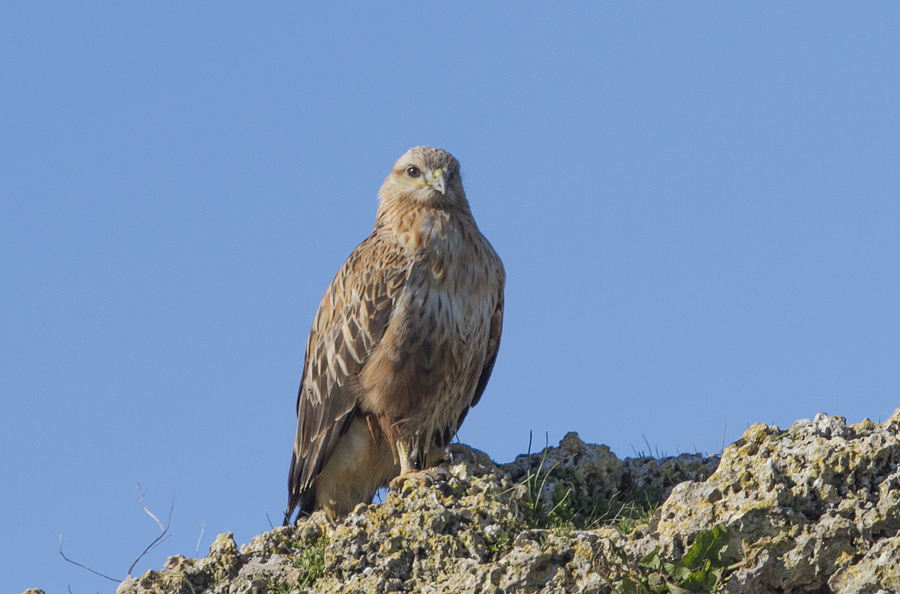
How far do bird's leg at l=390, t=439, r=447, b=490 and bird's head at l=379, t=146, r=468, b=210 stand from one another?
1.88 meters

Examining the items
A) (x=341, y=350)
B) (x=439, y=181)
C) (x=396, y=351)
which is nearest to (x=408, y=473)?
(x=396, y=351)

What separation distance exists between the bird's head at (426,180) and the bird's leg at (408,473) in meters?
1.88

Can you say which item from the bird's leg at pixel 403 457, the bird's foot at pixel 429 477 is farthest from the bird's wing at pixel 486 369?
the bird's foot at pixel 429 477

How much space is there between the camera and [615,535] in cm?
510

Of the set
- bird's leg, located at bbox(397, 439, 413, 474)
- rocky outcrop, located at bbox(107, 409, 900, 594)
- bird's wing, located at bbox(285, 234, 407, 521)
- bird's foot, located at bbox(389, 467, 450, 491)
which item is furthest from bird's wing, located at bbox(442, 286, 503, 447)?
rocky outcrop, located at bbox(107, 409, 900, 594)

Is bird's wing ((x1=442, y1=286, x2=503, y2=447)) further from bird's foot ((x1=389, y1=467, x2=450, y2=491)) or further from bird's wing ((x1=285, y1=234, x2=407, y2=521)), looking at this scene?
bird's foot ((x1=389, y1=467, x2=450, y2=491))

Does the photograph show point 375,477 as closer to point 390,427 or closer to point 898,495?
point 390,427

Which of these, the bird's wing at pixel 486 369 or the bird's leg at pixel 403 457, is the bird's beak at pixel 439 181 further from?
the bird's leg at pixel 403 457

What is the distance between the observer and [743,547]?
484 centimetres

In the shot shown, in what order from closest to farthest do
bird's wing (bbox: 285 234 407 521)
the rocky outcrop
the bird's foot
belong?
the rocky outcrop → the bird's foot → bird's wing (bbox: 285 234 407 521)

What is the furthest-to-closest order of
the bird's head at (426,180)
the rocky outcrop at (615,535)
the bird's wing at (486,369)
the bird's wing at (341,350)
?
the bird's head at (426,180), the bird's wing at (486,369), the bird's wing at (341,350), the rocky outcrop at (615,535)

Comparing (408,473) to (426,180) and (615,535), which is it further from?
(426,180)

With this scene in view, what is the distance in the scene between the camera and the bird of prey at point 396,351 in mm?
7062

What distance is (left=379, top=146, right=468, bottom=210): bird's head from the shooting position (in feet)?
25.5
